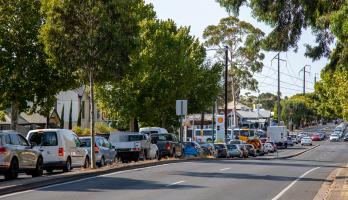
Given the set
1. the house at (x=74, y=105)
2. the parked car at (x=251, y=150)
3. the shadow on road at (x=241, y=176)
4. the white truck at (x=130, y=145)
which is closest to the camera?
the shadow on road at (x=241, y=176)

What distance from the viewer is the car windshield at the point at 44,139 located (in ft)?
88.1

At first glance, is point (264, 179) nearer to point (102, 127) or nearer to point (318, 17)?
point (318, 17)

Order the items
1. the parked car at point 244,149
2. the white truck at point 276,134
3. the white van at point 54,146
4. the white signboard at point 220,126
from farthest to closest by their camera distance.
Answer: the white truck at point 276,134, the white signboard at point 220,126, the parked car at point 244,149, the white van at point 54,146

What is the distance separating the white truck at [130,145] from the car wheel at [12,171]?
14.4m

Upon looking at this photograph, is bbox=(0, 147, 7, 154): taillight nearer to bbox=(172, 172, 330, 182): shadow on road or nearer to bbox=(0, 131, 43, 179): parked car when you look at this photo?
bbox=(0, 131, 43, 179): parked car

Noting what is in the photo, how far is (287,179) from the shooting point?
84.3 ft

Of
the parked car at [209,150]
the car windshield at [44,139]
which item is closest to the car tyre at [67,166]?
the car windshield at [44,139]

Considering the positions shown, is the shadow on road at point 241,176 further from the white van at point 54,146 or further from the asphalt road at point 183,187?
the white van at point 54,146

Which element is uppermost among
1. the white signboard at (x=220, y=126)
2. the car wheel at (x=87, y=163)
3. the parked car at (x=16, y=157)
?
the white signboard at (x=220, y=126)

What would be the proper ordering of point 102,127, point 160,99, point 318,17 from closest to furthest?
1. point 318,17
2. point 160,99
3. point 102,127

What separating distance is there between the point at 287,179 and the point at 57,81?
12.4 meters

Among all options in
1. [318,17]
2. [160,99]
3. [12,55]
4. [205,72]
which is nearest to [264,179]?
[318,17]

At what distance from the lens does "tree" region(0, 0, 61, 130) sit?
31062 millimetres

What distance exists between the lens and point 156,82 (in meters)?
48.4
